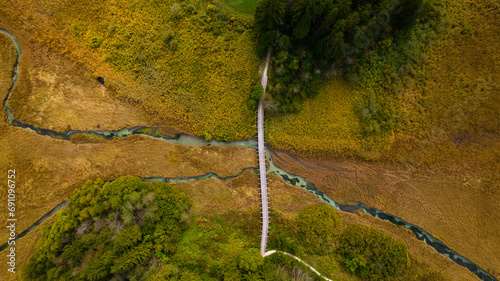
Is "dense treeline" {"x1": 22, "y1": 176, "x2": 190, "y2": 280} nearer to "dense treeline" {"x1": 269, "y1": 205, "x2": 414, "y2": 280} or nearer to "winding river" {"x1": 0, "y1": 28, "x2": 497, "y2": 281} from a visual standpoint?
"winding river" {"x1": 0, "y1": 28, "x2": 497, "y2": 281}

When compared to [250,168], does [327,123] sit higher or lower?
higher

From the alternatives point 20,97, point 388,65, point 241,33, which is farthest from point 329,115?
point 20,97

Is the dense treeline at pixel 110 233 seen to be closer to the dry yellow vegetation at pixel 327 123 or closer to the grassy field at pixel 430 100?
the dry yellow vegetation at pixel 327 123

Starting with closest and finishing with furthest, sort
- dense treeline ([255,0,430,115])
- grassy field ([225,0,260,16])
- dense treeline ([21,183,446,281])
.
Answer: dense treeline ([255,0,430,115]) < dense treeline ([21,183,446,281]) < grassy field ([225,0,260,16])

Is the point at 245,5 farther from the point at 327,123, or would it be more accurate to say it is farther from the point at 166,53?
the point at 327,123

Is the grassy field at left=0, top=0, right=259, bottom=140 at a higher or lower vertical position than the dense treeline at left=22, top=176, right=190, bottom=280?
higher

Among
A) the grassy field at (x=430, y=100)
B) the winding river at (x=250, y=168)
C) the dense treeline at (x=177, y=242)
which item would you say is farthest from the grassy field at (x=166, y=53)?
the dense treeline at (x=177, y=242)

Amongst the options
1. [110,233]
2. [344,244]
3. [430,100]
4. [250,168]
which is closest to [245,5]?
[250,168]

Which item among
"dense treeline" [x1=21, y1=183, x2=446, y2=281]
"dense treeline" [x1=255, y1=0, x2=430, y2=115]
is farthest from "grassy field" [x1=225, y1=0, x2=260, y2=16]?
"dense treeline" [x1=21, y1=183, x2=446, y2=281]
